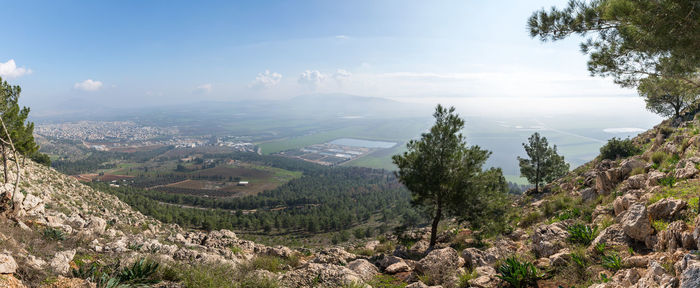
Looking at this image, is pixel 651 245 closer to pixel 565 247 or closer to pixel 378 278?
pixel 565 247

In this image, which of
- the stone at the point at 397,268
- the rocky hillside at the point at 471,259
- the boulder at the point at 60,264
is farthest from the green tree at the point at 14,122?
the stone at the point at 397,268

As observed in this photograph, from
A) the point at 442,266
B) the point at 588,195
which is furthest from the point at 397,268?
the point at 588,195

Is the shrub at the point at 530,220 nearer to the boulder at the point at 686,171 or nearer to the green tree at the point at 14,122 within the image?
the boulder at the point at 686,171

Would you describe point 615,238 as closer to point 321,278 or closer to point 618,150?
point 321,278

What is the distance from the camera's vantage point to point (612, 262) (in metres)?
4.64

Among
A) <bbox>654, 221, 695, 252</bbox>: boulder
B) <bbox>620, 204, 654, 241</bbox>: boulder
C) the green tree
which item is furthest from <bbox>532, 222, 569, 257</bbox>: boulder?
the green tree

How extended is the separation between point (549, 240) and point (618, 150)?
18.5 meters

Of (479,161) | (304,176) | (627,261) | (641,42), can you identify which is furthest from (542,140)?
(304,176)

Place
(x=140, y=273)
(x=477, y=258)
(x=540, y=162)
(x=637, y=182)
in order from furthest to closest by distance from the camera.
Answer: (x=540, y=162) → (x=637, y=182) → (x=477, y=258) → (x=140, y=273)

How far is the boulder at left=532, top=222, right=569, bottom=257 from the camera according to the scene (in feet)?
20.2

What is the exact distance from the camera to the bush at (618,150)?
707 inches

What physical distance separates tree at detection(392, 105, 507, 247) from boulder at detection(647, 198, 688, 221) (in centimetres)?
517

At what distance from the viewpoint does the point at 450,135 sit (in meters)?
10.4

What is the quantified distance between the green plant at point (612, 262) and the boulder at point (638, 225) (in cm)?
68
